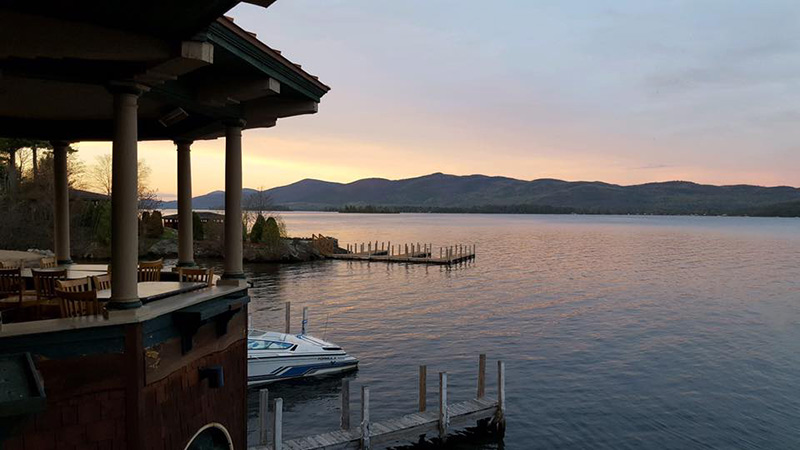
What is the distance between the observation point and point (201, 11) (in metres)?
5.70

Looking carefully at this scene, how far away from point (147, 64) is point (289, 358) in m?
19.1

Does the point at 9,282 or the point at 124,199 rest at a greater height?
the point at 124,199

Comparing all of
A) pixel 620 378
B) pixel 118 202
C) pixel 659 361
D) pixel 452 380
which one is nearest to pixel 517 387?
pixel 452 380

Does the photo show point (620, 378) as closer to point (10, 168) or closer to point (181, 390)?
point (181, 390)

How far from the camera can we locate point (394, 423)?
17.2m

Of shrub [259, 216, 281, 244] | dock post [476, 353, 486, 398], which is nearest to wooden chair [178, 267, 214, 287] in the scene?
dock post [476, 353, 486, 398]

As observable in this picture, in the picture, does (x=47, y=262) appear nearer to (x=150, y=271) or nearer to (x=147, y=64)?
(x=150, y=271)

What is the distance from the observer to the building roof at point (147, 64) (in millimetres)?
5922

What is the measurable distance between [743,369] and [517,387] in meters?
12.0

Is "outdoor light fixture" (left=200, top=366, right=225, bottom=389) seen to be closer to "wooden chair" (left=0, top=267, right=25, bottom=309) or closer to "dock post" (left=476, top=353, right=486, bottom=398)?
"wooden chair" (left=0, top=267, right=25, bottom=309)

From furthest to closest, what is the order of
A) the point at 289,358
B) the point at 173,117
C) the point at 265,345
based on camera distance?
the point at 265,345 < the point at 289,358 < the point at 173,117

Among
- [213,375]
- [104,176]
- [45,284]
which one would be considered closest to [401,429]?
[213,375]

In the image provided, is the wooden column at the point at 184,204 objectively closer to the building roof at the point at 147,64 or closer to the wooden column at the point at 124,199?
the building roof at the point at 147,64

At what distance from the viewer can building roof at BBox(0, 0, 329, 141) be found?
5.92 m
